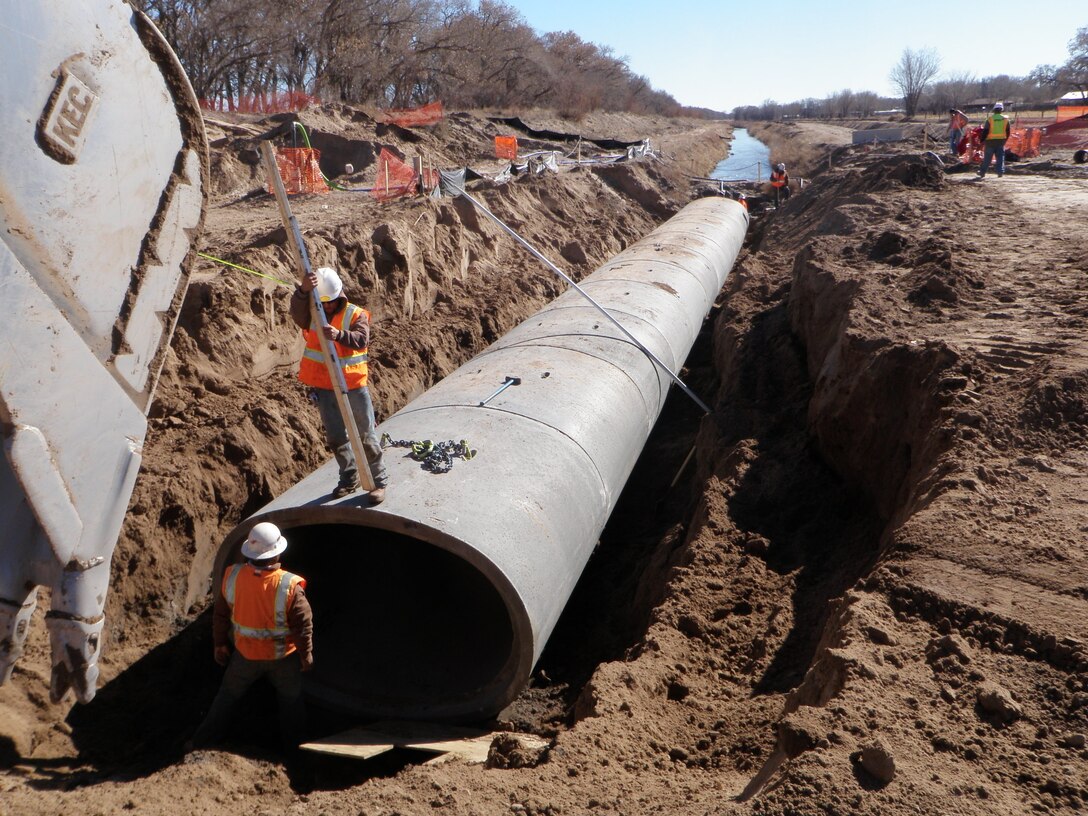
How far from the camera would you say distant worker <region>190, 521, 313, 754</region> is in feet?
16.1

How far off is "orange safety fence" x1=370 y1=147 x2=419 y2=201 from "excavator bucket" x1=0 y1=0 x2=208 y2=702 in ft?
37.3

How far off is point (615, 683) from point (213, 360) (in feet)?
16.7

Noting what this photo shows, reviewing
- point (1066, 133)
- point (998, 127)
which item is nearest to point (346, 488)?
point (998, 127)

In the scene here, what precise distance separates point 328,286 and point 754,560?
3556 millimetres

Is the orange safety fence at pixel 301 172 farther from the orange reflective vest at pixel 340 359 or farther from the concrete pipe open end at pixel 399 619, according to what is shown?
the orange reflective vest at pixel 340 359

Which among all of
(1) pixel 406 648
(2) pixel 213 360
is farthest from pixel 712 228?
(1) pixel 406 648

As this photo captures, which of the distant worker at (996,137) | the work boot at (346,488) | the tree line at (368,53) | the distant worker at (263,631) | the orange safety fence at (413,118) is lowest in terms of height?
the distant worker at (263,631)

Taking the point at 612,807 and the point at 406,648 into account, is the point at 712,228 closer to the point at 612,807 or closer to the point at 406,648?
the point at 406,648

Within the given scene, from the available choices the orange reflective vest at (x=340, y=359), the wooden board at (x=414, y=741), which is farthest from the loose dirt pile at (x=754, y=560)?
the orange reflective vest at (x=340, y=359)

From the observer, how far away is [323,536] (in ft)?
22.2

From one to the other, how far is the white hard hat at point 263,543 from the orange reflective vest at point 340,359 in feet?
3.08

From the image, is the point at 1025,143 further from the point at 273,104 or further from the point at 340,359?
the point at 340,359

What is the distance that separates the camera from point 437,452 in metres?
5.75

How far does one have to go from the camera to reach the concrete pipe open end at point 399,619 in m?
5.14
